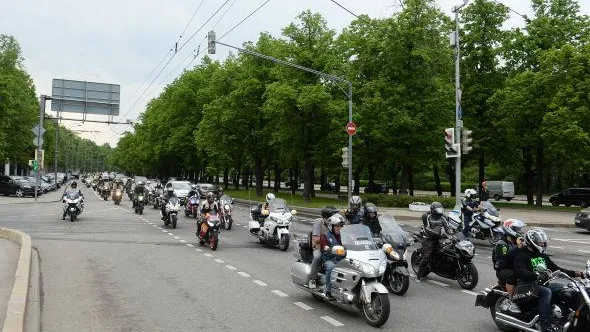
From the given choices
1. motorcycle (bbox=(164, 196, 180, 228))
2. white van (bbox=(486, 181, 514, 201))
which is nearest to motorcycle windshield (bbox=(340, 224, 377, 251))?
motorcycle (bbox=(164, 196, 180, 228))

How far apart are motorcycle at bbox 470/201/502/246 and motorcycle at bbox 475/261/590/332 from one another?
1003 cm

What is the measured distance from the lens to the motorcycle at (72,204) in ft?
74.4

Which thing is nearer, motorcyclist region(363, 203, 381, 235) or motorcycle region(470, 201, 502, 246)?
motorcyclist region(363, 203, 381, 235)

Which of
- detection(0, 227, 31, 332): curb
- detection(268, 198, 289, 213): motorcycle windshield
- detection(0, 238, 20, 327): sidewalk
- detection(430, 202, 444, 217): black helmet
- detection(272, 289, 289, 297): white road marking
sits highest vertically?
detection(430, 202, 444, 217): black helmet

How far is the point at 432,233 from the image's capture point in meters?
10.2

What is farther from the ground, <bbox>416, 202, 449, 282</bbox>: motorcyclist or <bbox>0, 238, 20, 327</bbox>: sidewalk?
<bbox>416, 202, 449, 282</bbox>: motorcyclist

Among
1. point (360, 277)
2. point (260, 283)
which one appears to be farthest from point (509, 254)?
point (260, 283)

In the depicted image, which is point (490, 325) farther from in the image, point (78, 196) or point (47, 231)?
point (78, 196)

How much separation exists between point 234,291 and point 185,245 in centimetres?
681

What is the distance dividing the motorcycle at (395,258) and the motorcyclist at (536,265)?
2.36 m

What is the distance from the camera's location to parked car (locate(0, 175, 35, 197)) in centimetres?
4506

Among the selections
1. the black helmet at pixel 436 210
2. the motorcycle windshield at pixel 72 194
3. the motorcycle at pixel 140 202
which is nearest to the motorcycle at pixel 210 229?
the black helmet at pixel 436 210

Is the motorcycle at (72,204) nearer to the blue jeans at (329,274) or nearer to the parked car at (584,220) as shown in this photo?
the blue jeans at (329,274)

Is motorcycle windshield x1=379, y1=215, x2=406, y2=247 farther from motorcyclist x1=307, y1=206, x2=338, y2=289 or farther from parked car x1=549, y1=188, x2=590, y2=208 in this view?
parked car x1=549, y1=188, x2=590, y2=208
